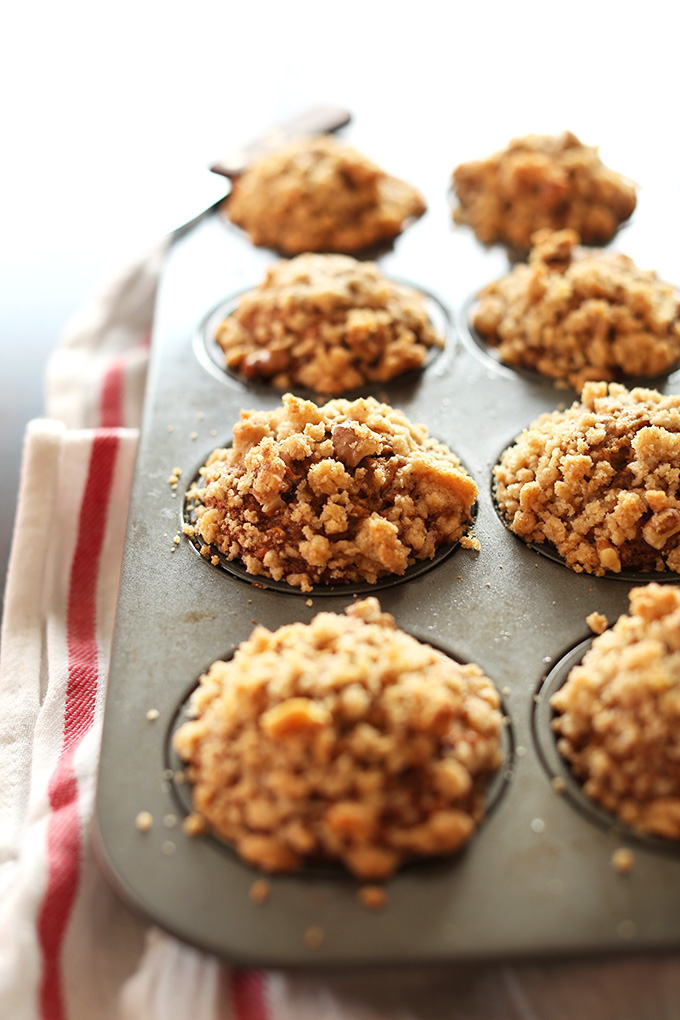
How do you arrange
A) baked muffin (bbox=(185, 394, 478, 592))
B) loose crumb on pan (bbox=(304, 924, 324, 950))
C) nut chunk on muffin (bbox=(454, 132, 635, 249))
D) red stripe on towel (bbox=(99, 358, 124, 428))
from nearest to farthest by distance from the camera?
loose crumb on pan (bbox=(304, 924, 324, 950)) < baked muffin (bbox=(185, 394, 478, 592)) < red stripe on towel (bbox=(99, 358, 124, 428)) < nut chunk on muffin (bbox=(454, 132, 635, 249))

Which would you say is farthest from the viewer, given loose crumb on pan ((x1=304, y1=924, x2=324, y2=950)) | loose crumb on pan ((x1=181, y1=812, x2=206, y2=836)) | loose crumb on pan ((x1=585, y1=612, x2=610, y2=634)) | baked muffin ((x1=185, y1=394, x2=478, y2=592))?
baked muffin ((x1=185, y1=394, x2=478, y2=592))

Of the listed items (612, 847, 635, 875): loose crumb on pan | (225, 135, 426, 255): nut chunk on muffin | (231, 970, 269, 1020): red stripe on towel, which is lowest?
(231, 970, 269, 1020): red stripe on towel

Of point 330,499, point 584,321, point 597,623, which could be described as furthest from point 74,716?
point 584,321

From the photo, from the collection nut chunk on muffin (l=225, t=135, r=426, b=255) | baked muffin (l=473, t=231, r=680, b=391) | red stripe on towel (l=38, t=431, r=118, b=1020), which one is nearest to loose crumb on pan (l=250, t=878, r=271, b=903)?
red stripe on towel (l=38, t=431, r=118, b=1020)

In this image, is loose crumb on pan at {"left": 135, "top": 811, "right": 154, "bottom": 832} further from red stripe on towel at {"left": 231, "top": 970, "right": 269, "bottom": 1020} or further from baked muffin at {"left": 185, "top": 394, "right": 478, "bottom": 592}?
baked muffin at {"left": 185, "top": 394, "right": 478, "bottom": 592}

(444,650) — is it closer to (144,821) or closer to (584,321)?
(144,821)

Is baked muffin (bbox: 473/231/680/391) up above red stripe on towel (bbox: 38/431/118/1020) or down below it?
above

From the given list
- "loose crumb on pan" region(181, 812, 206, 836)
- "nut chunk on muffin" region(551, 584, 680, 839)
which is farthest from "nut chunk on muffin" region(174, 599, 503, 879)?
"nut chunk on muffin" region(551, 584, 680, 839)

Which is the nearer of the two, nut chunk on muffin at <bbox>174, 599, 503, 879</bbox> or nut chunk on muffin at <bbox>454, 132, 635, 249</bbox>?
nut chunk on muffin at <bbox>174, 599, 503, 879</bbox>
